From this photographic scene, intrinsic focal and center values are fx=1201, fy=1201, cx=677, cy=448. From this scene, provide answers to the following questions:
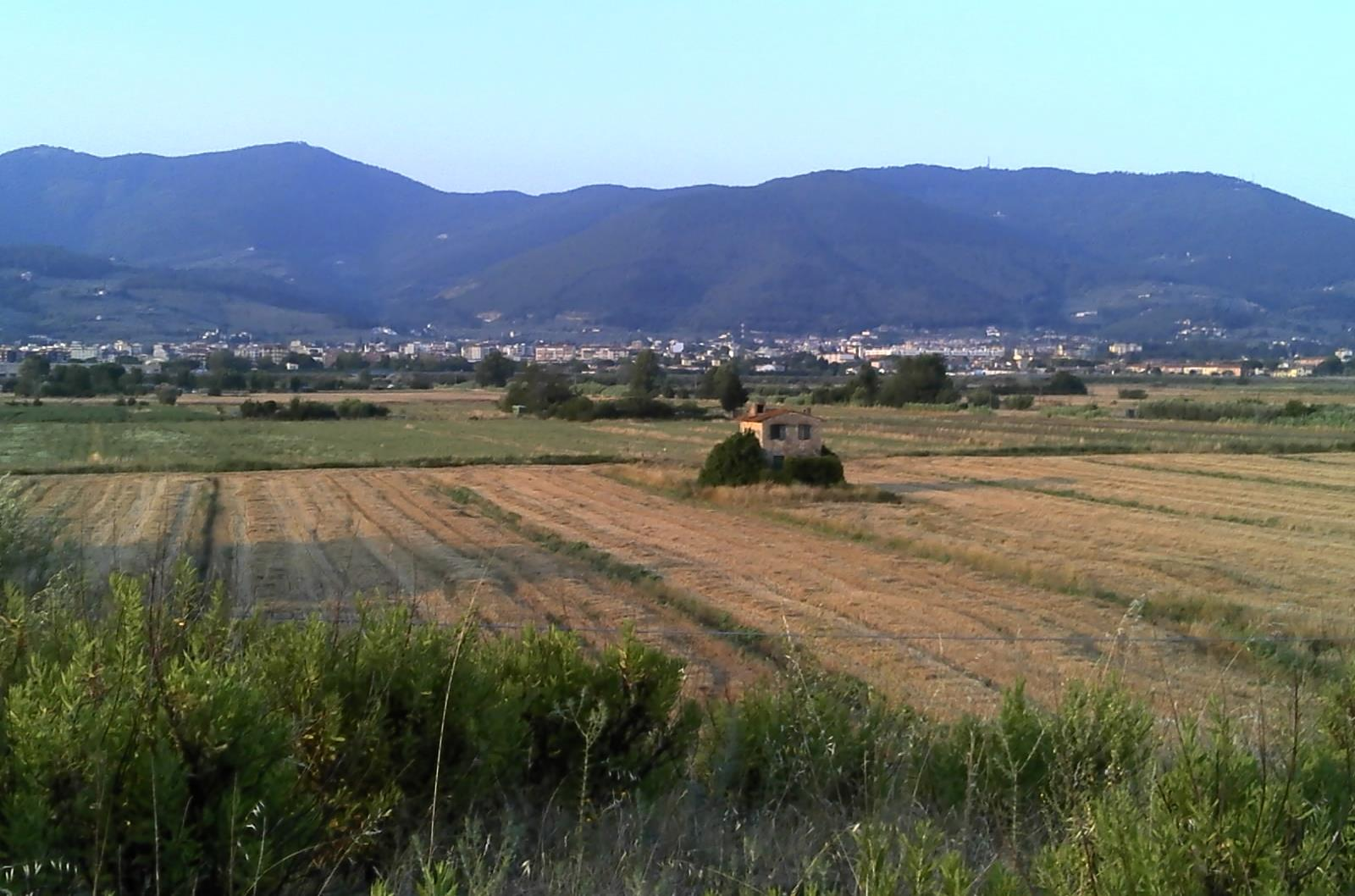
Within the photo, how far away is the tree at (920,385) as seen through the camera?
82938mm

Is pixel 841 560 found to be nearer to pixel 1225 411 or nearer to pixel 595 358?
pixel 1225 411

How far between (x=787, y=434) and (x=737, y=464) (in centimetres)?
196

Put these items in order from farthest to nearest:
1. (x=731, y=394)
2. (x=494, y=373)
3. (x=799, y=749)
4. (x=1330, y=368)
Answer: (x=1330, y=368)
(x=494, y=373)
(x=731, y=394)
(x=799, y=749)

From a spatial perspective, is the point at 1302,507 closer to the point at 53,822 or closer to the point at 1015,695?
the point at 1015,695

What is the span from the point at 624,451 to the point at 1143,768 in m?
43.9

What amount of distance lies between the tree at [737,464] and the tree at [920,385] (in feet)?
165

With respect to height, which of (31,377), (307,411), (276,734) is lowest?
(307,411)

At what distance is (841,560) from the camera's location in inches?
835

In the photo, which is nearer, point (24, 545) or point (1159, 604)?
point (24, 545)

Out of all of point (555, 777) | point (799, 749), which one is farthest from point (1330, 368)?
point (555, 777)

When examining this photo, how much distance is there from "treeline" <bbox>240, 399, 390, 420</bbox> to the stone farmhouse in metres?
43.1

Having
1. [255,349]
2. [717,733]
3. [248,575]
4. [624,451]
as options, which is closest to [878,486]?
[624,451]

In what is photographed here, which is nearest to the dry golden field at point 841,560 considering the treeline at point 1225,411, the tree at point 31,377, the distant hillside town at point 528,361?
the treeline at point 1225,411

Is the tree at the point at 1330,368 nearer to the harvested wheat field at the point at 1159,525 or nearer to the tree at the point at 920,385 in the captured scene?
the tree at the point at 920,385
